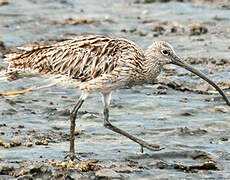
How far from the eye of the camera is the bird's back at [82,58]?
10508 millimetres

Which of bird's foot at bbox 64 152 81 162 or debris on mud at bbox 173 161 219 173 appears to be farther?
bird's foot at bbox 64 152 81 162

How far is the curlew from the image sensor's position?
1043 cm

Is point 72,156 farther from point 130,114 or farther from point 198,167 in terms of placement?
point 130,114

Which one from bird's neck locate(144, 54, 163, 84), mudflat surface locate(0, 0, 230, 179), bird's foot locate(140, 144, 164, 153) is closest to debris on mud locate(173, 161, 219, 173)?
mudflat surface locate(0, 0, 230, 179)

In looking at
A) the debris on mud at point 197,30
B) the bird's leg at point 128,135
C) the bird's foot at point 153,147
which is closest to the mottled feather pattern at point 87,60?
the bird's leg at point 128,135

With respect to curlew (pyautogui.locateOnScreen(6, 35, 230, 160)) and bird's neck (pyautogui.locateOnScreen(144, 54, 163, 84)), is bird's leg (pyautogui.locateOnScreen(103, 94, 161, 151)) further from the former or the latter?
bird's neck (pyautogui.locateOnScreen(144, 54, 163, 84))

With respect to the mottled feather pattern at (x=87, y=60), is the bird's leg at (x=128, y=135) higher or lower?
lower

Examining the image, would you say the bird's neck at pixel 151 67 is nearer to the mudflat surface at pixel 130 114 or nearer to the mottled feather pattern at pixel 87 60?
the mottled feather pattern at pixel 87 60

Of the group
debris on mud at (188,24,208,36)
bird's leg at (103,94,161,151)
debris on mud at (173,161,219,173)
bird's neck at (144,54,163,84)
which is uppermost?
bird's neck at (144,54,163,84)

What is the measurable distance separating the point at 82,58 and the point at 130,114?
248cm

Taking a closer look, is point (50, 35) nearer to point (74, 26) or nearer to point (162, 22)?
point (74, 26)

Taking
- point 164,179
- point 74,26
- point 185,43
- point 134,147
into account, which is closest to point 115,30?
point 74,26

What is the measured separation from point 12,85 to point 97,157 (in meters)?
4.58

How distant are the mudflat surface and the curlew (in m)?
0.62
